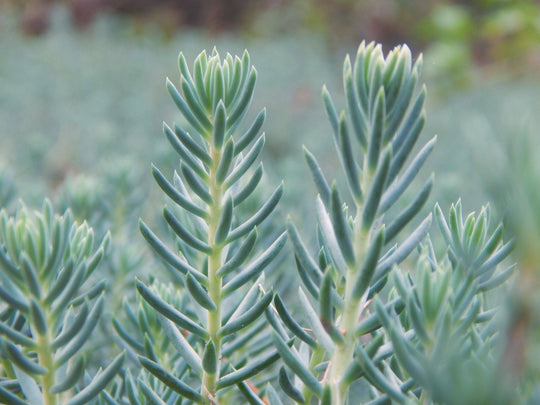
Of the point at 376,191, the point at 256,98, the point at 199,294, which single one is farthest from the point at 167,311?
the point at 256,98

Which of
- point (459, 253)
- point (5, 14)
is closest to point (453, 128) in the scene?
point (459, 253)

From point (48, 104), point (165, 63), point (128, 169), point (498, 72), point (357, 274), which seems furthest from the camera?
point (498, 72)

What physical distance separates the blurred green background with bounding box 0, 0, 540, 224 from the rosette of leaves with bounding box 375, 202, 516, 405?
57 mm

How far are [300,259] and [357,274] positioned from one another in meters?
0.03

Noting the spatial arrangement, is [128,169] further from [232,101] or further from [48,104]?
[48,104]

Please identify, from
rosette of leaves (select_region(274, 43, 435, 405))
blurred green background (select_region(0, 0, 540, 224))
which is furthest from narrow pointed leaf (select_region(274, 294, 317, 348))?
blurred green background (select_region(0, 0, 540, 224))

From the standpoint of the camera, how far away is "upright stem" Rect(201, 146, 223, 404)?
14.1 inches

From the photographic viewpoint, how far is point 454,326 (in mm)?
326

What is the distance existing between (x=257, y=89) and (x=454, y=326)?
2.57m

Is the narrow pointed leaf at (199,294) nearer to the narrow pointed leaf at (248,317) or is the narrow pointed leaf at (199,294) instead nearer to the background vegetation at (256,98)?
the narrow pointed leaf at (248,317)

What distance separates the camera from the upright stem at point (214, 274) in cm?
36

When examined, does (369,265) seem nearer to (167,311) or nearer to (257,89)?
(167,311)

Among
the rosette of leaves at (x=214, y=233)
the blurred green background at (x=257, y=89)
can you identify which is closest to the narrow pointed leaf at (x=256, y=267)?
the rosette of leaves at (x=214, y=233)

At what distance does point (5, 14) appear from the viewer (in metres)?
4.85
